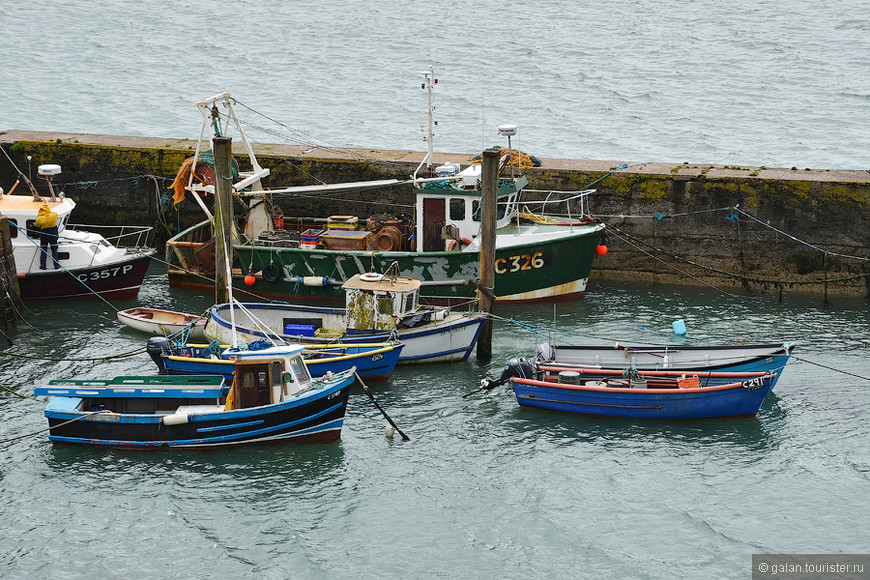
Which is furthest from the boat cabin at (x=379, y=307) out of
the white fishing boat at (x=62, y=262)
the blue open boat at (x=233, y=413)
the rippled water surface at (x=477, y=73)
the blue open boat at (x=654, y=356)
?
the rippled water surface at (x=477, y=73)

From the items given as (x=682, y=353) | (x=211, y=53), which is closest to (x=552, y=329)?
(x=682, y=353)

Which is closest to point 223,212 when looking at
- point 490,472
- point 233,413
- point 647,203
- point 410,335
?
point 410,335

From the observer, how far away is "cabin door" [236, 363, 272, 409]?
632 inches

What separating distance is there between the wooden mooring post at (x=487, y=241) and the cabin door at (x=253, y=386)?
4.83 metres

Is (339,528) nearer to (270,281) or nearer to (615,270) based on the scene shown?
(270,281)

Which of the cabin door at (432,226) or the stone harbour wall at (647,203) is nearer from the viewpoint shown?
the cabin door at (432,226)

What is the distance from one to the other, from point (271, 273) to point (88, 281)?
162 inches

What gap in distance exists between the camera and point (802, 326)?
21.3m

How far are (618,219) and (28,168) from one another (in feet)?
48.5

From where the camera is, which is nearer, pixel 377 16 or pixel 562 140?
pixel 562 140

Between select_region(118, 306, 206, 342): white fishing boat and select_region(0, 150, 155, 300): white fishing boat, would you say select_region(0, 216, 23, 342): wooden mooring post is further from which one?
select_region(118, 306, 206, 342): white fishing boat

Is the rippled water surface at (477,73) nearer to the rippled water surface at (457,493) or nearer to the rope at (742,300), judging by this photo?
the rope at (742,300)

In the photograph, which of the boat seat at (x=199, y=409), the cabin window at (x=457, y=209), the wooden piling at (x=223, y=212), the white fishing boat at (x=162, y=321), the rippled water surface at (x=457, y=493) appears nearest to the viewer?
the rippled water surface at (x=457, y=493)

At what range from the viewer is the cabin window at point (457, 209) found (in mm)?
21781
